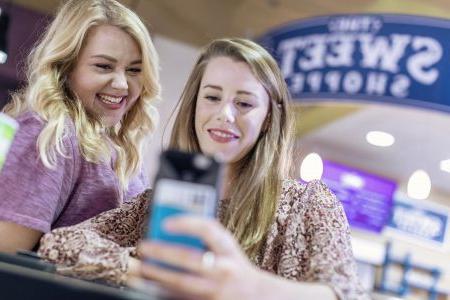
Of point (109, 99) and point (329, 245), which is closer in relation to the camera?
point (329, 245)

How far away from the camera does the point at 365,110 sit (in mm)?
5484

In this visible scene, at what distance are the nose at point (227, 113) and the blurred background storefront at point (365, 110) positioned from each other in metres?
0.46

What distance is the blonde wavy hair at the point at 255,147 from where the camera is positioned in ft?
4.34

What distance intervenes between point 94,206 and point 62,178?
160mm

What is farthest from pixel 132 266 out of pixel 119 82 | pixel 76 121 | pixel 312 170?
pixel 312 170

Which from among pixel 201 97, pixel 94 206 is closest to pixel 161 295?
pixel 201 97

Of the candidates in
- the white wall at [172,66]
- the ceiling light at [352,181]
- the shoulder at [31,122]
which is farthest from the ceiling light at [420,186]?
the shoulder at [31,122]

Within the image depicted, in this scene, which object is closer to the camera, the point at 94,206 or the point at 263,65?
the point at 263,65

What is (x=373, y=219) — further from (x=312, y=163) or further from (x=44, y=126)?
(x=44, y=126)

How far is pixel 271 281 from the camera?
2.62 ft

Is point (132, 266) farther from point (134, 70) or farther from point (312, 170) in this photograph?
point (312, 170)

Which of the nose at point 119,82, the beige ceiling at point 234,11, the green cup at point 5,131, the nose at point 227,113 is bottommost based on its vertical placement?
Answer: the green cup at point 5,131

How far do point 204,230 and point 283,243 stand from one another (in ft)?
1.90

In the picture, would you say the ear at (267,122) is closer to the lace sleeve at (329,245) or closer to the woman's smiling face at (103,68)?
the lace sleeve at (329,245)
